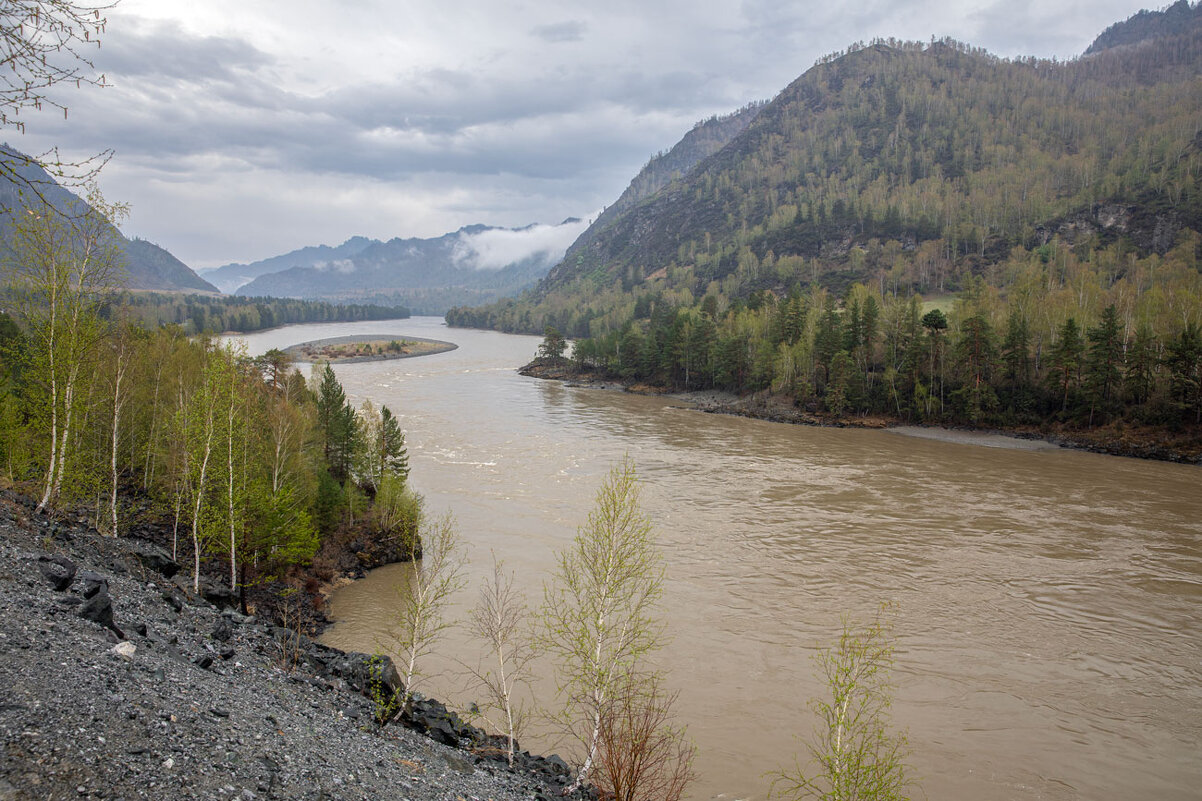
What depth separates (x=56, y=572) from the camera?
10906 millimetres

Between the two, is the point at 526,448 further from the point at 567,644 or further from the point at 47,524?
the point at 47,524

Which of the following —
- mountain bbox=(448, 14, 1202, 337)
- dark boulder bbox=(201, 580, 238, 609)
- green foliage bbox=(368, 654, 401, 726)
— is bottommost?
green foliage bbox=(368, 654, 401, 726)

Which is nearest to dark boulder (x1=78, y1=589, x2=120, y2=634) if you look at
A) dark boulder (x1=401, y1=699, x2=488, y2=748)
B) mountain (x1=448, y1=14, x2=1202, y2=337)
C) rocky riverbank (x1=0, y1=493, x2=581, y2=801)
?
rocky riverbank (x1=0, y1=493, x2=581, y2=801)

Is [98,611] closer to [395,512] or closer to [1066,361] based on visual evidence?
[395,512]

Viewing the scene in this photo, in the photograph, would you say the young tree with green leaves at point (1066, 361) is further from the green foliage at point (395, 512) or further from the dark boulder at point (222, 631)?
the dark boulder at point (222, 631)

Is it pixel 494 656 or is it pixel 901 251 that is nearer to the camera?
pixel 494 656

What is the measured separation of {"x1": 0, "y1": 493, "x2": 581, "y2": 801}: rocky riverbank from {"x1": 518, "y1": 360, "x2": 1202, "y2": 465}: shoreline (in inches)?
2198

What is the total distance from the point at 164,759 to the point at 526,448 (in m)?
41.0

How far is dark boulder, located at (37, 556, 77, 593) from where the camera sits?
10.7 meters

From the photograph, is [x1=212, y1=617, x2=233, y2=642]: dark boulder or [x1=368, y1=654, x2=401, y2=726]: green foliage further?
[x1=212, y1=617, x2=233, y2=642]: dark boulder

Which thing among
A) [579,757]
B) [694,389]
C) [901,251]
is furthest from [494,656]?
[901,251]

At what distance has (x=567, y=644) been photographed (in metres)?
19.3

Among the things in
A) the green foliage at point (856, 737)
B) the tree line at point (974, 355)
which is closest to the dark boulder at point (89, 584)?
the green foliage at point (856, 737)

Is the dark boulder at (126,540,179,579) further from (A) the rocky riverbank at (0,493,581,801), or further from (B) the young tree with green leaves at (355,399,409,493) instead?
(B) the young tree with green leaves at (355,399,409,493)
